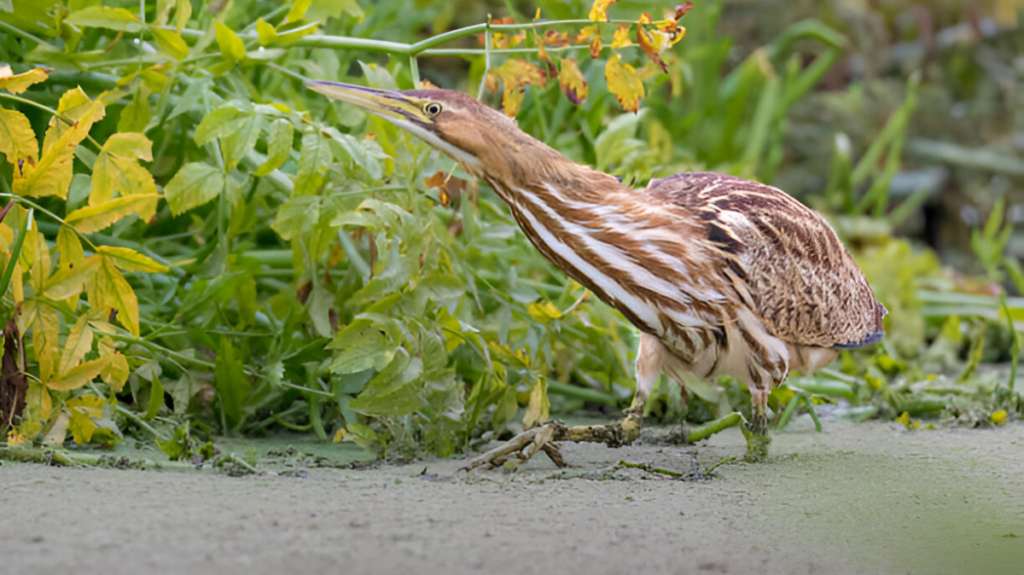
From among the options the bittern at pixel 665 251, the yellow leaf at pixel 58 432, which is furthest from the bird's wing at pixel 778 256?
the yellow leaf at pixel 58 432

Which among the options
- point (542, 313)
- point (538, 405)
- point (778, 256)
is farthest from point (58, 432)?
point (778, 256)

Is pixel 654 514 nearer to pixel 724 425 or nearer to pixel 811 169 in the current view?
pixel 724 425

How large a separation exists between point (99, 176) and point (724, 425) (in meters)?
1.51

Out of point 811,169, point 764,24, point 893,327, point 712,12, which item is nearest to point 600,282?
point 893,327

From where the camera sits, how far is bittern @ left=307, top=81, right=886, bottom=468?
7.79 ft

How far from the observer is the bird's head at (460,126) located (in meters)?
A: 2.33

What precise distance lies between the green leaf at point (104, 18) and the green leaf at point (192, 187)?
380 millimetres

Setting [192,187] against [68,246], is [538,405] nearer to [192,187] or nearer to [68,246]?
[192,187]

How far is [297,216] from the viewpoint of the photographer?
8.59 feet

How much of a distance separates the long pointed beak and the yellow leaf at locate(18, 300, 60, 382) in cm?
72

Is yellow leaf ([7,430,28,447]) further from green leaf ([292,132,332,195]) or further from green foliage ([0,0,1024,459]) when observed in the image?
green leaf ([292,132,332,195])

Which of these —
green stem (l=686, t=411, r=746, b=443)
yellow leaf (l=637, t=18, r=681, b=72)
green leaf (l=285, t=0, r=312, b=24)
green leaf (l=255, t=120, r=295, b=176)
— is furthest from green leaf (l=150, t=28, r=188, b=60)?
green stem (l=686, t=411, r=746, b=443)

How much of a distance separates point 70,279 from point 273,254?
89 centimetres

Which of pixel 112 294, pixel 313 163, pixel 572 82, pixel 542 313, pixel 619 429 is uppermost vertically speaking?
pixel 572 82
